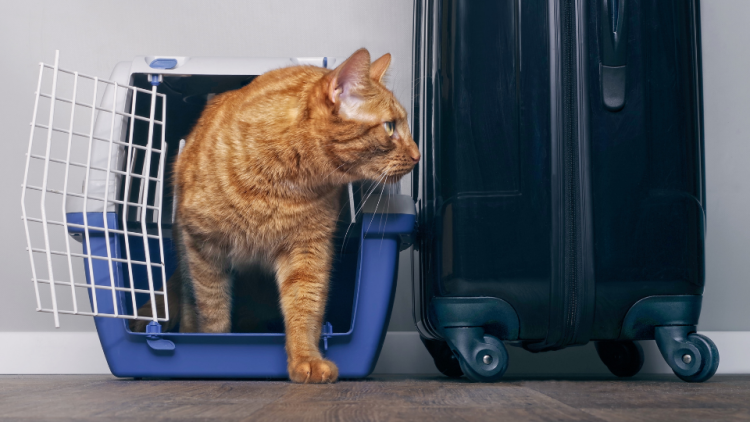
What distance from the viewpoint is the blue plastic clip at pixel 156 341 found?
109cm

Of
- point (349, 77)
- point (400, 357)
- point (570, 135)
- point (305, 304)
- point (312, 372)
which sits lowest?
point (400, 357)

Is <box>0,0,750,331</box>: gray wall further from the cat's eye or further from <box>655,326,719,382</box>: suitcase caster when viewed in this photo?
<box>655,326,719,382</box>: suitcase caster

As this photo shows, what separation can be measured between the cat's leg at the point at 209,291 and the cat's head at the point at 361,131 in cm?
35

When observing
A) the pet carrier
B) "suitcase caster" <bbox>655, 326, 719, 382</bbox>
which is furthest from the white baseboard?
"suitcase caster" <bbox>655, 326, 719, 382</bbox>

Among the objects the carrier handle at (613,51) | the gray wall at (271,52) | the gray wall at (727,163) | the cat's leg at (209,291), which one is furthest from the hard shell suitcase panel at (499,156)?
the gray wall at (727,163)

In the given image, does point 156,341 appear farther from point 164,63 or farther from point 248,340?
point 164,63

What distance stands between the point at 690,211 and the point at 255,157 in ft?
Result: 2.70

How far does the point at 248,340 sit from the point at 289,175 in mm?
338

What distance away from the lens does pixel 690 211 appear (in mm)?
1005

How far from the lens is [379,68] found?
4.10 ft

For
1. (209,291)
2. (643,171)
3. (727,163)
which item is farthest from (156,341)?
(727,163)

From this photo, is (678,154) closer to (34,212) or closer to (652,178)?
(652,178)

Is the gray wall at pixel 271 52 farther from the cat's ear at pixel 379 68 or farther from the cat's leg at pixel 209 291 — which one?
the cat's leg at pixel 209 291

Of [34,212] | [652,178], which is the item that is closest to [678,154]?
[652,178]
